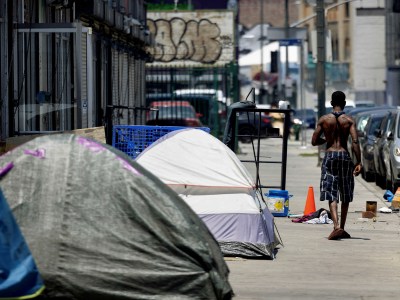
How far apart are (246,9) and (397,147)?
370 feet

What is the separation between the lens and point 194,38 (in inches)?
2245

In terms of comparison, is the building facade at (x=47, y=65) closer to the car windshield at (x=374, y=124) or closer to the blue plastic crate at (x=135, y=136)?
the blue plastic crate at (x=135, y=136)

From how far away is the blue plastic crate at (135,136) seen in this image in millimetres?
16969

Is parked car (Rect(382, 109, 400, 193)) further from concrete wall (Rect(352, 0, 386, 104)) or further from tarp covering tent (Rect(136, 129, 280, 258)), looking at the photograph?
concrete wall (Rect(352, 0, 386, 104))

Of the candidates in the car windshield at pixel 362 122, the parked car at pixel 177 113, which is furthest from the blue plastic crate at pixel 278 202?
the parked car at pixel 177 113

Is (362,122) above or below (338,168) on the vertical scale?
above

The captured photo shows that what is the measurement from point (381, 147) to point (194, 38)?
32623 mm

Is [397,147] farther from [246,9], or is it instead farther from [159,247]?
[246,9]

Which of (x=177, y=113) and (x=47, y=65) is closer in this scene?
(x=47, y=65)

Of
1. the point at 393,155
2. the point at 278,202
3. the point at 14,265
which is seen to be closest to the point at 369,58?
the point at 393,155

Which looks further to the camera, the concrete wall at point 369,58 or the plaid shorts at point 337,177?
the concrete wall at point 369,58

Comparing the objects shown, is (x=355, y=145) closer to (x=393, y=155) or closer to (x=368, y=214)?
(x=368, y=214)

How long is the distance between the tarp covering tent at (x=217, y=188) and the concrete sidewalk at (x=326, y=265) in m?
0.33

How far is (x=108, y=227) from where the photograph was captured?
940 centimetres
